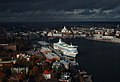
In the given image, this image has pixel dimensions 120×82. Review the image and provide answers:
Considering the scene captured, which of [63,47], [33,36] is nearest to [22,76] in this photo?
[63,47]

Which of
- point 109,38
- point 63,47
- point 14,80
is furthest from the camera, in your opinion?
point 109,38

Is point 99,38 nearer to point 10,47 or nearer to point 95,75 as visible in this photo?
point 10,47

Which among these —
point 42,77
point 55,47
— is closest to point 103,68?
point 42,77

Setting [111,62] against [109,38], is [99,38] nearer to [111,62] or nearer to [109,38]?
[109,38]

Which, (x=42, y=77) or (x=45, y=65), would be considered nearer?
(x=42, y=77)

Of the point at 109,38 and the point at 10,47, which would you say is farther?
the point at 109,38

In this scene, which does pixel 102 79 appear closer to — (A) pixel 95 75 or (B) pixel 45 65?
(A) pixel 95 75

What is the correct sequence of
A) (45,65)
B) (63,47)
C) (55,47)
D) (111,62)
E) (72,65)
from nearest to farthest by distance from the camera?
(45,65), (72,65), (111,62), (63,47), (55,47)

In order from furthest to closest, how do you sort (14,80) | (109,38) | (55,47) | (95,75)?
(109,38), (55,47), (95,75), (14,80)

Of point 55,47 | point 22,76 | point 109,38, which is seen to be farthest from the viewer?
point 109,38
